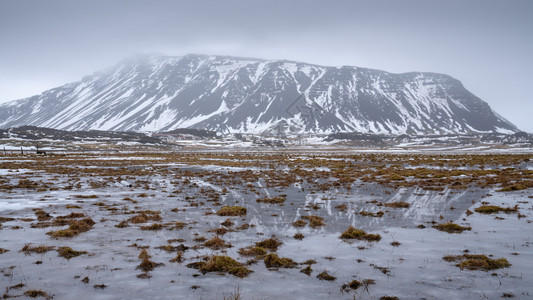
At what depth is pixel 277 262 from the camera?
1034 cm

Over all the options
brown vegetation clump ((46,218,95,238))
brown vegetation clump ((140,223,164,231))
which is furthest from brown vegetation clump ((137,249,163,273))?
brown vegetation clump ((46,218,95,238))

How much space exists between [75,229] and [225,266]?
8.12m

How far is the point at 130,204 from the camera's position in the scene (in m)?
20.9

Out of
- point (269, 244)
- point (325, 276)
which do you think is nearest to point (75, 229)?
point (269, 244)

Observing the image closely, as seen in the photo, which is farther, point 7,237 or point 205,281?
point 7,237

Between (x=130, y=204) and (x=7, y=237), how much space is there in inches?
311

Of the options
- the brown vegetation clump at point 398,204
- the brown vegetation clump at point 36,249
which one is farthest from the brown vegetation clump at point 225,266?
the brown vegetation clump at point 398,204

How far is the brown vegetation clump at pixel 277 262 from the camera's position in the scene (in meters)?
10.2

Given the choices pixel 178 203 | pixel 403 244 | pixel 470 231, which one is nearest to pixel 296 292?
pixel 403 244

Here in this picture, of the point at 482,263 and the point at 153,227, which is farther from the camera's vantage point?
the point at 153,227

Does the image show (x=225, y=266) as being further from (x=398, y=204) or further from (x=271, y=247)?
(x=398, y=204)

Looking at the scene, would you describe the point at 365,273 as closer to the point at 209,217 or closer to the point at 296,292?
the point at 296,292

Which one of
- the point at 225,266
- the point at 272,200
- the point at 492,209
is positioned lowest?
the point at 272,200

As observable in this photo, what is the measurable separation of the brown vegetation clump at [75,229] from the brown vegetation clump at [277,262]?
8.53m
